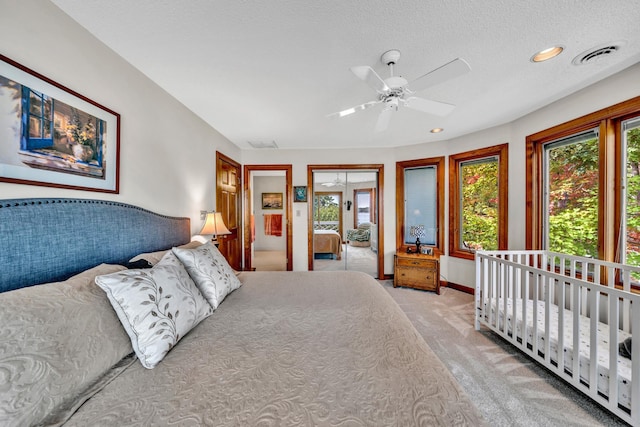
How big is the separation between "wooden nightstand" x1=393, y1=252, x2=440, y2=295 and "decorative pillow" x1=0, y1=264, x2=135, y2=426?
3495mm

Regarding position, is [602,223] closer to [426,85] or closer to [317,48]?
[426,85]

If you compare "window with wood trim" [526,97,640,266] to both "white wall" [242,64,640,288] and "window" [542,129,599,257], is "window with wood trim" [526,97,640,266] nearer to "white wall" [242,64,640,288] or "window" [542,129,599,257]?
"window" [542,129,599,257]

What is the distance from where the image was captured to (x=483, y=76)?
197 centimetres

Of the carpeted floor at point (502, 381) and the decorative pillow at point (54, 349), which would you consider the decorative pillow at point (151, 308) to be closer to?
the decorative pillow at point (54, 349)

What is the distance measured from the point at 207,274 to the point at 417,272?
10.3 ft

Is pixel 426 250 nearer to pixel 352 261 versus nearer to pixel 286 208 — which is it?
pixel 352 261

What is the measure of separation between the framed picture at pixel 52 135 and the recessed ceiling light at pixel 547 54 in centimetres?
308

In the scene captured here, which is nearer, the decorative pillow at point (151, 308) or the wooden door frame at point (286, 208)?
the decorative pillow at point (151, 308)

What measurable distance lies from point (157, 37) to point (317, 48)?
1043mm

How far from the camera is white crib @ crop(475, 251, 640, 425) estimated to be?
133 centimetres

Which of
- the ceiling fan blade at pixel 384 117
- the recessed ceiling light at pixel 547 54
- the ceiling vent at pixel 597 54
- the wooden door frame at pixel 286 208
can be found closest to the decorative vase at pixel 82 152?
the ceiling fan blade at pixel 384 117

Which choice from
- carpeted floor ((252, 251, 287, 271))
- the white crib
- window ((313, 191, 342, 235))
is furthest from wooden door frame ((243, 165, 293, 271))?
the white crib

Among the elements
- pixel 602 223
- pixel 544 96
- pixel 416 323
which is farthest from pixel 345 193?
pixel 602 223

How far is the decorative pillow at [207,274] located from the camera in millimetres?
1475
